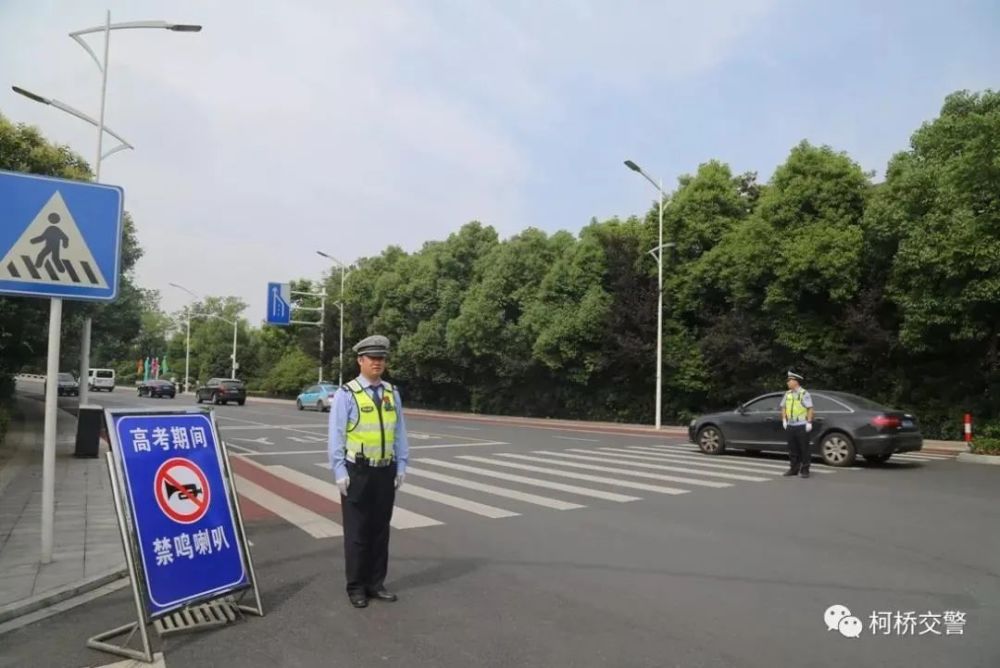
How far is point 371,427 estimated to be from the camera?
5.19 metres

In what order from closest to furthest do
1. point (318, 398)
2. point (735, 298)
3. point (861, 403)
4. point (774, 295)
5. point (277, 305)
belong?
point (861, 403), point (774, 295), point (735, 298), point (318, 398), point (277, 305)

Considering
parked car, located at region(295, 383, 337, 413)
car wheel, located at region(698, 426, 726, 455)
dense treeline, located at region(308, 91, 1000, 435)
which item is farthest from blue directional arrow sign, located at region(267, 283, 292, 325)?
car wheel, located at region(698, 426, 726, 455)

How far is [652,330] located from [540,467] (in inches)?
591

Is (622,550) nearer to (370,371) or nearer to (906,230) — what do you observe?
(370,371)

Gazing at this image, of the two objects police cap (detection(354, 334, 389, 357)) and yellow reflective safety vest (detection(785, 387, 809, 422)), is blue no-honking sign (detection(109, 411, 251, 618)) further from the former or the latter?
yellow reflective safety vest (detection(785, 387, 809, 422))

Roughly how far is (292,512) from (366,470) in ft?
13.6

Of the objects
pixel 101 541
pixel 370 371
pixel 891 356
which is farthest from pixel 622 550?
pixel 891 356

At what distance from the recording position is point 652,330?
2727 cm

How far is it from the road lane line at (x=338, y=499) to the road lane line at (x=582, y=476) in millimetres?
3035

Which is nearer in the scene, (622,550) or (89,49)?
(622,550)

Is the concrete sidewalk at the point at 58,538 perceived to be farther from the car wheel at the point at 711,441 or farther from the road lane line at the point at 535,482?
the car wheel at the point at 711,441

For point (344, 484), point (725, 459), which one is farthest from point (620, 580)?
point (725, 459)

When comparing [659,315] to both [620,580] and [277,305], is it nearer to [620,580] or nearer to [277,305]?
[620,580]

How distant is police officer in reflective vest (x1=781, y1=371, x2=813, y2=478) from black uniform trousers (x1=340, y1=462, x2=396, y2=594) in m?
8.47
